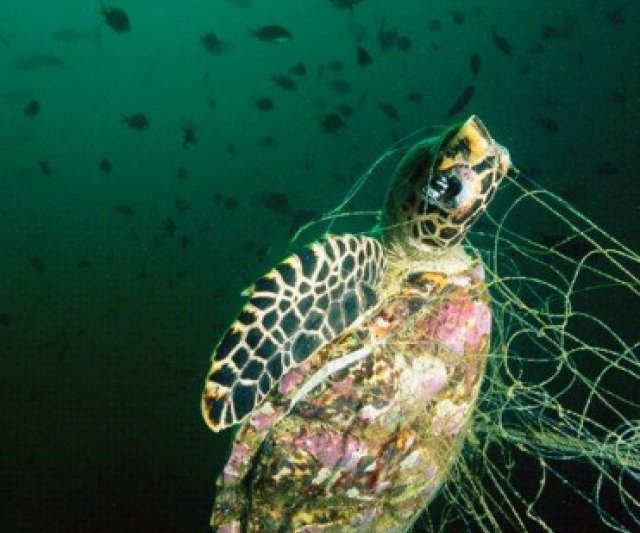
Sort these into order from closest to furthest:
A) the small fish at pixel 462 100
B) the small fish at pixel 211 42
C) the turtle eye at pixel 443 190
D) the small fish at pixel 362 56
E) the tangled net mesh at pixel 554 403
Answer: the turtle eye at pixel 443 190 → the tangled net mesh at pixel 554 403 → the small fish at pixel 462 100 → the small fish at pixel 362 56 → the small fish at pixel 211 42

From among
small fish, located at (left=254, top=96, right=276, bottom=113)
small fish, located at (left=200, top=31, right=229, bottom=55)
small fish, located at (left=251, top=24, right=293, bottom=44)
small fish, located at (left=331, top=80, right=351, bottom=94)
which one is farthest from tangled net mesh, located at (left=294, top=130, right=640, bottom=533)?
small fish, located at (left=200, top=31, right=229, bottom=55)

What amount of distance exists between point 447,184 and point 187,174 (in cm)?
3228

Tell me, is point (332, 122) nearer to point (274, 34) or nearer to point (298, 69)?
point (274, 34)

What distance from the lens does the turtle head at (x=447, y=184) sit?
230 centimetres

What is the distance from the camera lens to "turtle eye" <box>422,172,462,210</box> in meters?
2.35

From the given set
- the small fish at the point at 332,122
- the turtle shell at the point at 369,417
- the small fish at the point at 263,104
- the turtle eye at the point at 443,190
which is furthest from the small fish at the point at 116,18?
the turtle shell at the point at 369,417

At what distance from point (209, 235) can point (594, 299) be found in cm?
2147

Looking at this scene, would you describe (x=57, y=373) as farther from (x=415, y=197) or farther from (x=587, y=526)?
(x=415, y=197)

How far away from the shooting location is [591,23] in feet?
109

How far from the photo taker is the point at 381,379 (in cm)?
227

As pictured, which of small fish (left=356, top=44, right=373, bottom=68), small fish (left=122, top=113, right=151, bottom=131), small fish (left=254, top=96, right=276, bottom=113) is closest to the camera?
small fish (left=356, top=44, right=373, bottom=68)

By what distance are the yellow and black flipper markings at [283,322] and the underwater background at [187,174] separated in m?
5.04

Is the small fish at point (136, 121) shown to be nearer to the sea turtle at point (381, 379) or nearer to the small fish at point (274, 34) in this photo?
the small fish at point (274, 34)

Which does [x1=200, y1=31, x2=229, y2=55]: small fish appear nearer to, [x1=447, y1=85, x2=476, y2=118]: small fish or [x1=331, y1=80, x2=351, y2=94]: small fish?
[x1=331, y1=80, x2=351, y2=94]: small fish
